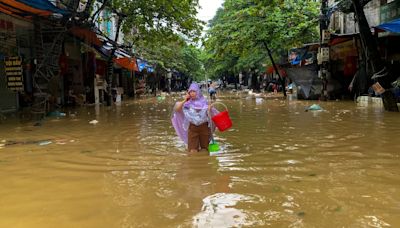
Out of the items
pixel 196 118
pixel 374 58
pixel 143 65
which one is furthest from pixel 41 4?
pixel 143 65

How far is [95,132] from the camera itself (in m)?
10.8

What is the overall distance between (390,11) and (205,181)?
1533 centimetres

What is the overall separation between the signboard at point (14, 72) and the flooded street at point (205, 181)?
5291 mm

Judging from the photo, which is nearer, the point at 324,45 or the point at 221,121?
the point at 221,121

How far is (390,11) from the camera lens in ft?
58.3

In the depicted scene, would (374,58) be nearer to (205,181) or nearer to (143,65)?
(205,181)

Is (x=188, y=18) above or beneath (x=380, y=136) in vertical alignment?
above

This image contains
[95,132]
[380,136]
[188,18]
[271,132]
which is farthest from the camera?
[188,18]

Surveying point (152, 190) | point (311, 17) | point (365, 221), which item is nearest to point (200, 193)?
point (152, 190)

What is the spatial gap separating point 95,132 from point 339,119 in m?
6.85

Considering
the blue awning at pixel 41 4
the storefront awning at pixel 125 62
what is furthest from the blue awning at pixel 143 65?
the blue awning at pixel 41 4

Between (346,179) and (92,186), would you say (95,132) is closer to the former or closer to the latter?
(92,186)

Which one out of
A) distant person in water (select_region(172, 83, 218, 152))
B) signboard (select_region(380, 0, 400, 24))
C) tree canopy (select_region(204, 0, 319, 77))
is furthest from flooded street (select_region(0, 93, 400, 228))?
tree canopy (select_region(204, 0, 319, 77))

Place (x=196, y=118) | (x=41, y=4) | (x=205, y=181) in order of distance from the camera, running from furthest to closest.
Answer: (x=41, y=4) → (x=196, y=118) → (x=205, y=181)
